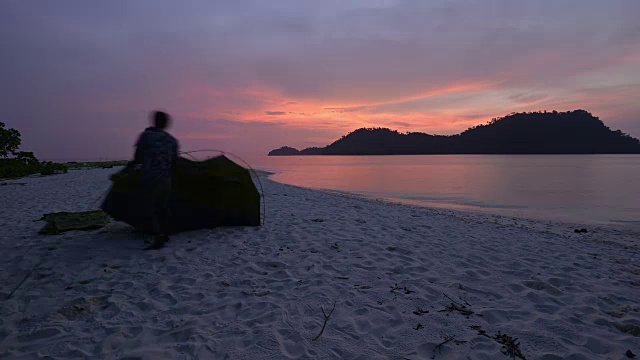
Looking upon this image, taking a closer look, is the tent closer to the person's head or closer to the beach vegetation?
the person's head

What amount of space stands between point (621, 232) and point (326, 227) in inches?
420

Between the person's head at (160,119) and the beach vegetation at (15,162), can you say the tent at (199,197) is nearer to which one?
the person's head at (160,119)

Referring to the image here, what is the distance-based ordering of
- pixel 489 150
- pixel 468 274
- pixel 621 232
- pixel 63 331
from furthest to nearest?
pixel 489 150 → pixel 621 232 → pixel 468 274 → pixel 63 331

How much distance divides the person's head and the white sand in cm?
250

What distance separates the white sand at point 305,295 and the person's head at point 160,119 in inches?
98.4

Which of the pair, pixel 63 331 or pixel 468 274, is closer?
pixel 63 331

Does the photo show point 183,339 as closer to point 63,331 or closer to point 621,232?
point 63,331

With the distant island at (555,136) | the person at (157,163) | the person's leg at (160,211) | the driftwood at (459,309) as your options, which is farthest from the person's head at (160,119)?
the distant island at (555,136)

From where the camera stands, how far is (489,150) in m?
194

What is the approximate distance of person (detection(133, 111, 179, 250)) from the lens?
6652 millimetres

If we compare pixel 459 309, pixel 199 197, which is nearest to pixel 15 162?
pixel 199 197

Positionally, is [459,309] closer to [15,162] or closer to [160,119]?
[160,119]

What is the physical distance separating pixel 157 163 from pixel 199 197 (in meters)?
1.57

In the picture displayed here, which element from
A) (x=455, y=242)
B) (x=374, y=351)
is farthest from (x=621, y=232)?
(x=374, y=351)
